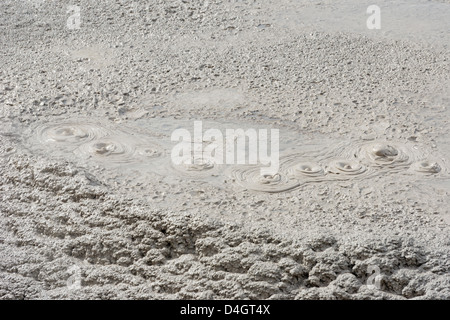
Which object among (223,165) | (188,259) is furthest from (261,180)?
(188,259)

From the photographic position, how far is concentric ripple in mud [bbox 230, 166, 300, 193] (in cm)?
204

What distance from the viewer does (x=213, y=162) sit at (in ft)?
7.14

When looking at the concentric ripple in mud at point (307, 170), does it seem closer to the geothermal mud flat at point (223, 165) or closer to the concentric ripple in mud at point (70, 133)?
the geothermal mud flat at point (223, 165)

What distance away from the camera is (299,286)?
169 centimetres

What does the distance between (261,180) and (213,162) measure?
0.20 meters

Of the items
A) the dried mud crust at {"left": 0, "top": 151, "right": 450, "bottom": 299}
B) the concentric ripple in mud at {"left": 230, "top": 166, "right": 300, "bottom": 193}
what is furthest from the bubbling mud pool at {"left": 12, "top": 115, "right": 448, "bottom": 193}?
the dried mud crust at {"left": 0, "top": 151, "right": 450, "bottom": 299}

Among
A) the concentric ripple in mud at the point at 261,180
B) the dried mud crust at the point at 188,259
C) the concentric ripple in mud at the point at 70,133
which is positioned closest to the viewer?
the dried mud crust at the point at 188,259

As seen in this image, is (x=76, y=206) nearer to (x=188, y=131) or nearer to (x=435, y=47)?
(x=188, y=131)

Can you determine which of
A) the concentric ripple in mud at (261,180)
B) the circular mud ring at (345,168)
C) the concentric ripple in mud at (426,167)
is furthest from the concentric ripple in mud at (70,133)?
the concentric ripple in mud at (426,167)

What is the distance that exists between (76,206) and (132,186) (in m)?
0.19

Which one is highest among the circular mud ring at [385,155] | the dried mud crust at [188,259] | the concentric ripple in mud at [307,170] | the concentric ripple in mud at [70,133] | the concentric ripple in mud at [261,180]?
the concentric ripple in mud at [70,133]

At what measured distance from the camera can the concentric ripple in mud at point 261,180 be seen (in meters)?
2.04

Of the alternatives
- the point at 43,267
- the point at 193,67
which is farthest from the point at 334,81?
the point at 43,267
